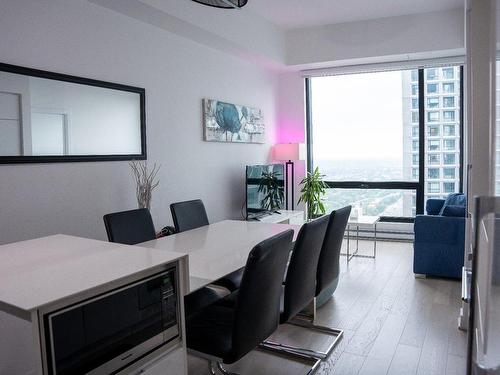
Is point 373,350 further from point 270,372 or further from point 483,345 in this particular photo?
point 483,345

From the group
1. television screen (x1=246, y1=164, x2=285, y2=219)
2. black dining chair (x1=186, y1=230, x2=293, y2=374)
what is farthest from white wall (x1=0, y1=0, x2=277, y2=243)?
black dining chair (x1=186, y1=230, x2=293, y2=374)

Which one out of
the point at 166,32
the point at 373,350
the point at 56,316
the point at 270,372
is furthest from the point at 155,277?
the point at 166,32

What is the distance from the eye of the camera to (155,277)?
1.53m

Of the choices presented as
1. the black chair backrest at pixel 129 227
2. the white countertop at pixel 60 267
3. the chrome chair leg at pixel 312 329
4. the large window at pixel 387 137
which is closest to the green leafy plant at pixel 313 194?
the large window at pixel 387 137

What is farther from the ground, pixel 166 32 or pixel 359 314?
pixel 166 32

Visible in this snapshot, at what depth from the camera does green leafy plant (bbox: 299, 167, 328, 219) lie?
6047 mm

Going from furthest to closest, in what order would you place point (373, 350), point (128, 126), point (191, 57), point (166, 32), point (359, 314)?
point (191, 57) → point (166, 32) → point (128, 126) → point (359, 314) → point (373, 350)

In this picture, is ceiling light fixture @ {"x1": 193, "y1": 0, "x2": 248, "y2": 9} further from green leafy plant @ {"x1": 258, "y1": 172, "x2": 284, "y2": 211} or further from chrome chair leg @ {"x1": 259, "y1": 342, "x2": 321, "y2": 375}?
green leafy plant @ {"x1": 258, "y1": 172, "x2": 284, "y2": 211}

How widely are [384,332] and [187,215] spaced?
173cm

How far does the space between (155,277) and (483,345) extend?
1.05m

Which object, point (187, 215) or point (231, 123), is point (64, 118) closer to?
point (187, 215)

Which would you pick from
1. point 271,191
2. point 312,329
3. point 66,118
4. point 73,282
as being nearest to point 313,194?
point 271,191

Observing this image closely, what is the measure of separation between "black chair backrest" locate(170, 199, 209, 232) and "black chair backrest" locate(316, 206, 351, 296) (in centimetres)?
117

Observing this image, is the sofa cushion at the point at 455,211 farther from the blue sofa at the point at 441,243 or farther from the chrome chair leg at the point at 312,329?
the chrome chair leg at the point at 312,329
